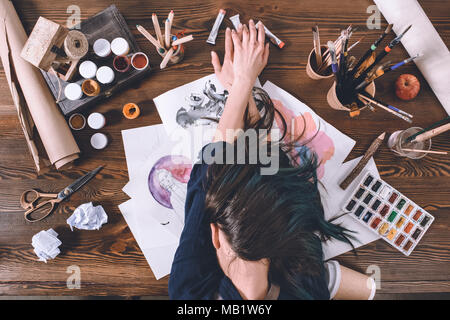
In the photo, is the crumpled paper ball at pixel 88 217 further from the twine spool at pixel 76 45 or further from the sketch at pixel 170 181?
the twine spool at pixel 76 45

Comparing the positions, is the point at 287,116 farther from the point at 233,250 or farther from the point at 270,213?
the point at 233,250

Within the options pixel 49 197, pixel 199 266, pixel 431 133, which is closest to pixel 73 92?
pixel 49 197

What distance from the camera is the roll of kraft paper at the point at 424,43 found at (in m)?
0.75

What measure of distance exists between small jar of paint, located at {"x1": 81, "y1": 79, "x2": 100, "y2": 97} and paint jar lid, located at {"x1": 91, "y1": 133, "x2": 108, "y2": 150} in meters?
0.12

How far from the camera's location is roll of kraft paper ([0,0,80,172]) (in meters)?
0.76

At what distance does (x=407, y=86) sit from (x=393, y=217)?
39 centimetres

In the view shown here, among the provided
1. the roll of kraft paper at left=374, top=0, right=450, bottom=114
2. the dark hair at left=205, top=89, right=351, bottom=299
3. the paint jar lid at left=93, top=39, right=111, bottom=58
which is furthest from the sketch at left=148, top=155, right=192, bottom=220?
the roll of kraft paper at left=374, top=0, right=450, bottom=114

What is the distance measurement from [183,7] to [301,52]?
390mm

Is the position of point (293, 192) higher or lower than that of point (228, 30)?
lower

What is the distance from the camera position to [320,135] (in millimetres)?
810

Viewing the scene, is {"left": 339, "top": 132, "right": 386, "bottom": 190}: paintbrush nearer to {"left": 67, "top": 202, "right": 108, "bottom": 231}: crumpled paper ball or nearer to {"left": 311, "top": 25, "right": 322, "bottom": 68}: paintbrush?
{"left": 311, "top": 25, "right": 322, "bottom": 68}: paintbrush

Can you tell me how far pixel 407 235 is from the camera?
788 mm

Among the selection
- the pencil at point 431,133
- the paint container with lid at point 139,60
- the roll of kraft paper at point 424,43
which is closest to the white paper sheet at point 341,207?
the pencil at point 431,133
